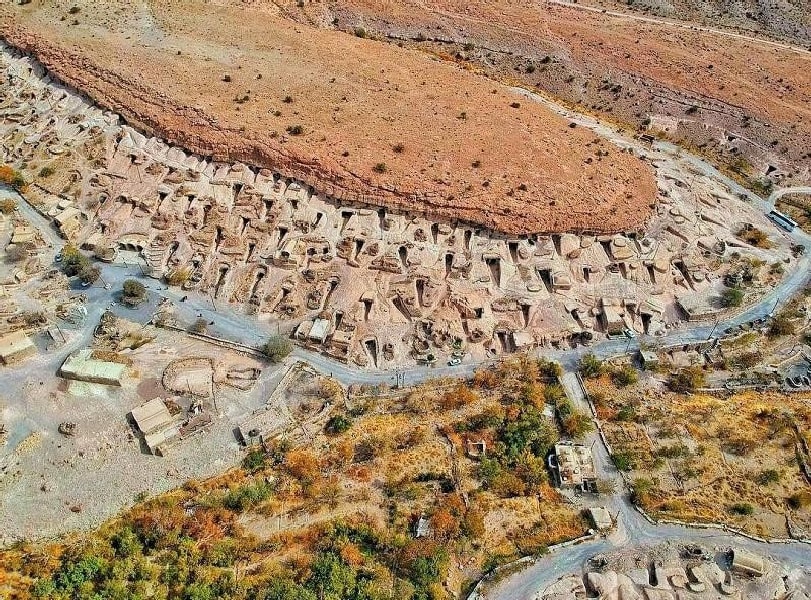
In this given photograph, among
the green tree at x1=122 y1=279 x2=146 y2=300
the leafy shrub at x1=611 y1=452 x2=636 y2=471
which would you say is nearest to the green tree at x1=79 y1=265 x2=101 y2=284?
the green tree at x1=122 y1=279 x2=146 y2=300

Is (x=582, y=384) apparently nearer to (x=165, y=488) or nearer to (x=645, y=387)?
(x=645, y=387)

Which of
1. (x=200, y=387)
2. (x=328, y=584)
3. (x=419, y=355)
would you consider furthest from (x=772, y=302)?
(x=200, y=387)

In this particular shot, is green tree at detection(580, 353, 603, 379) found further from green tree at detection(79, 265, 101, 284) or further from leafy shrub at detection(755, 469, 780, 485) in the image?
green tree at detection(79, 265, 101, 284)

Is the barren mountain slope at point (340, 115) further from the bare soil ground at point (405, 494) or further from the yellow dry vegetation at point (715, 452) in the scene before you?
the bare soil ground at point (405, 494)

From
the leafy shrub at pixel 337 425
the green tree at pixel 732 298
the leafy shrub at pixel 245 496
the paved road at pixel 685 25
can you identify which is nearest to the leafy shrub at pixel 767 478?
the green tree at pixel 732 298

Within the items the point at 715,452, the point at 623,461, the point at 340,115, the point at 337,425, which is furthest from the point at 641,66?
the point at 337,425
